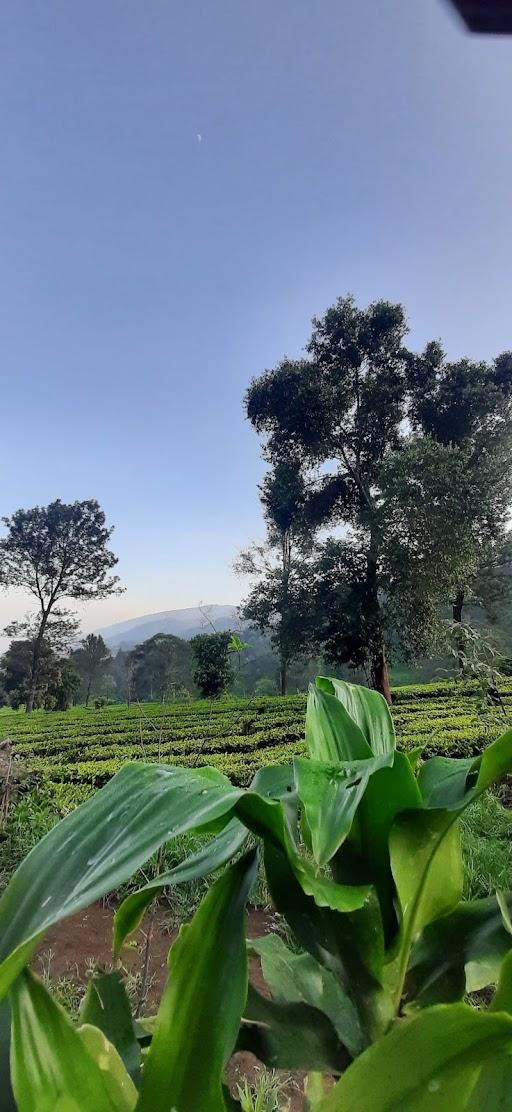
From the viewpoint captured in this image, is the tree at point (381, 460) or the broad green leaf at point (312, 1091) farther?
the tree at point (381, 460)

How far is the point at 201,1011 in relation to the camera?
42 cm

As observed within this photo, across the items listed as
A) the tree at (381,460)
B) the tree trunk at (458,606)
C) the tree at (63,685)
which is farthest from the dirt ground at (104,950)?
the tree at (63,685)

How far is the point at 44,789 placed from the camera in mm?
3607

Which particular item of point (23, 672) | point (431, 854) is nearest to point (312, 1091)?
point (431, 854)

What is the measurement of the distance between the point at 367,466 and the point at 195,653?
17.8 ft

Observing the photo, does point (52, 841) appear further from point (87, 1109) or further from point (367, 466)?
point (367, 466)

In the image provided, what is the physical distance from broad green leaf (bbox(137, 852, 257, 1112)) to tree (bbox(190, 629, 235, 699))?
431 inches

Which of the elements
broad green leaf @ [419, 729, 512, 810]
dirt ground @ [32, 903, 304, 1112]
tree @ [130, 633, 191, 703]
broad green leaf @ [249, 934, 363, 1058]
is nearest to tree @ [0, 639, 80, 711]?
tree @ [130, 633, 191, 703]

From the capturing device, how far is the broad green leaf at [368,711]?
70 cm

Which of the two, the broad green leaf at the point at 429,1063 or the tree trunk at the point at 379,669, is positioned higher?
the broad green leaf at the point at 429,1063

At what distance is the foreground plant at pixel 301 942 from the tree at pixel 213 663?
1083 centimetres

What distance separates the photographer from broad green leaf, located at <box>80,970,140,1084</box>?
497 millimetres

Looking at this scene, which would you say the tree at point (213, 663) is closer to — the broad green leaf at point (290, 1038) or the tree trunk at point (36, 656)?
the tree trunk at point (36, 656)

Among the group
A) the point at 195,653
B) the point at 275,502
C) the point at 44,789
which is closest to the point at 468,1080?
the point at 44,789
